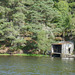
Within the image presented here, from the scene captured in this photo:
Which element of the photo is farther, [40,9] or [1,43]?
[1,43]

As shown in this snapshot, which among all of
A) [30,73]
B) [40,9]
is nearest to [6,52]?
[40,9]

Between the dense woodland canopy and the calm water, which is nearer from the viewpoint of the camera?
the calm water

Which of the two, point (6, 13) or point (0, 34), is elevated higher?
point (6, 13)

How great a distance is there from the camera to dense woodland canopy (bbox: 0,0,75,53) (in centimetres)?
5172

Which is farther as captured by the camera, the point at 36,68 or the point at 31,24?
the point at 31,24

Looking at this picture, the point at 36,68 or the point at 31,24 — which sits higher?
the point at 31,24

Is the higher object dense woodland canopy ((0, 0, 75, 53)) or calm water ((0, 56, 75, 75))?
dense woodland canopy ((0, 0, 75, 53))

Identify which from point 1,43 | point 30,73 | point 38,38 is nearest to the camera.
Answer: point 30,73

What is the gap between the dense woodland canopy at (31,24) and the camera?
51.7m

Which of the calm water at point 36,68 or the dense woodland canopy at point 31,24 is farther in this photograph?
→ the dense woodland canopy at point 31,24

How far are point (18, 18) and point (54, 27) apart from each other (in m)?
11.4

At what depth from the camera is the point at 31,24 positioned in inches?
2103

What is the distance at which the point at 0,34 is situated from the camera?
56.0 meters

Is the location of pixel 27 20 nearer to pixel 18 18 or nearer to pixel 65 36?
pixel 18 18
